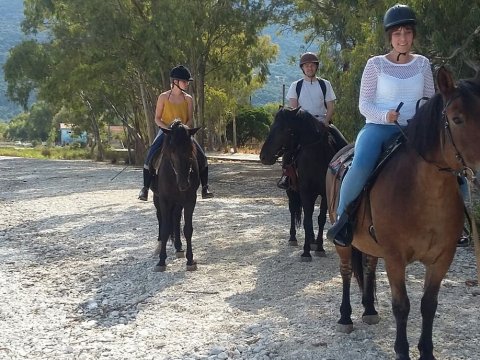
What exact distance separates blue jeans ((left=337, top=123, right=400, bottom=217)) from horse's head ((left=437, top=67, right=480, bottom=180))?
920 mm

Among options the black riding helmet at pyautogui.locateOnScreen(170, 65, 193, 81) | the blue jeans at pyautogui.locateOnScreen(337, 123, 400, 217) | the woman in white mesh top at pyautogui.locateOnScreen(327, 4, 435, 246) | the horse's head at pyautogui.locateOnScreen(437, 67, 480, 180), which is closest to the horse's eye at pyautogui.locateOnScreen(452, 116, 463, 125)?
the horse's head at pyautogui.locateOnScreen(437, 67, 480, 180)

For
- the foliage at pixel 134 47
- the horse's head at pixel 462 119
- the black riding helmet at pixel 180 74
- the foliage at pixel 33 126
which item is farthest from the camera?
the foliage at pixel 33 126

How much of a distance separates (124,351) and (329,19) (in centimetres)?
1753

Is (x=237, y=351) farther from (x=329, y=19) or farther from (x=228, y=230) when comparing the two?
(x=329, y=19)

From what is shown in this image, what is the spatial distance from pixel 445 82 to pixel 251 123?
53.5 m

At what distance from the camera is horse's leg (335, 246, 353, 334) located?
551 centimetres

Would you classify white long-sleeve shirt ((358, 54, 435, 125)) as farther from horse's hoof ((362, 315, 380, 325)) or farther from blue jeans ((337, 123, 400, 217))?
horse's hoof ((362, 315, 380, 325))

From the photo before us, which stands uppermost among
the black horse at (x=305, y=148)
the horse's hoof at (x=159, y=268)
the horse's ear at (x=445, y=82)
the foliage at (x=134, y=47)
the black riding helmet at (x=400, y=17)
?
the foliage at (x=134, y=47)

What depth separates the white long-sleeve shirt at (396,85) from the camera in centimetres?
469

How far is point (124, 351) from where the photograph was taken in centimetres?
528

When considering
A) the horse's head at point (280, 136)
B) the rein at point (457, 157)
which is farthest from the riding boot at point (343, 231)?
the horse's head at point (280, 136)

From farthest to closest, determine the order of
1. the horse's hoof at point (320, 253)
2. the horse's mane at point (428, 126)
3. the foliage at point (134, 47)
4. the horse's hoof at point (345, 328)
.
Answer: the foliage at point (134, 47) < the horse's hoof at point (320, 253) < the horse's hoof at point (345, 328) < the horse's mane at point (428, 126)

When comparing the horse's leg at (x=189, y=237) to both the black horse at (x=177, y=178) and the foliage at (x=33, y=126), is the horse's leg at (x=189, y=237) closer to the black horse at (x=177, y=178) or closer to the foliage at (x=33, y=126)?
the black horse at (x=177, y=178)

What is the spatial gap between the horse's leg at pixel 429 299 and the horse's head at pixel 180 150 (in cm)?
420
